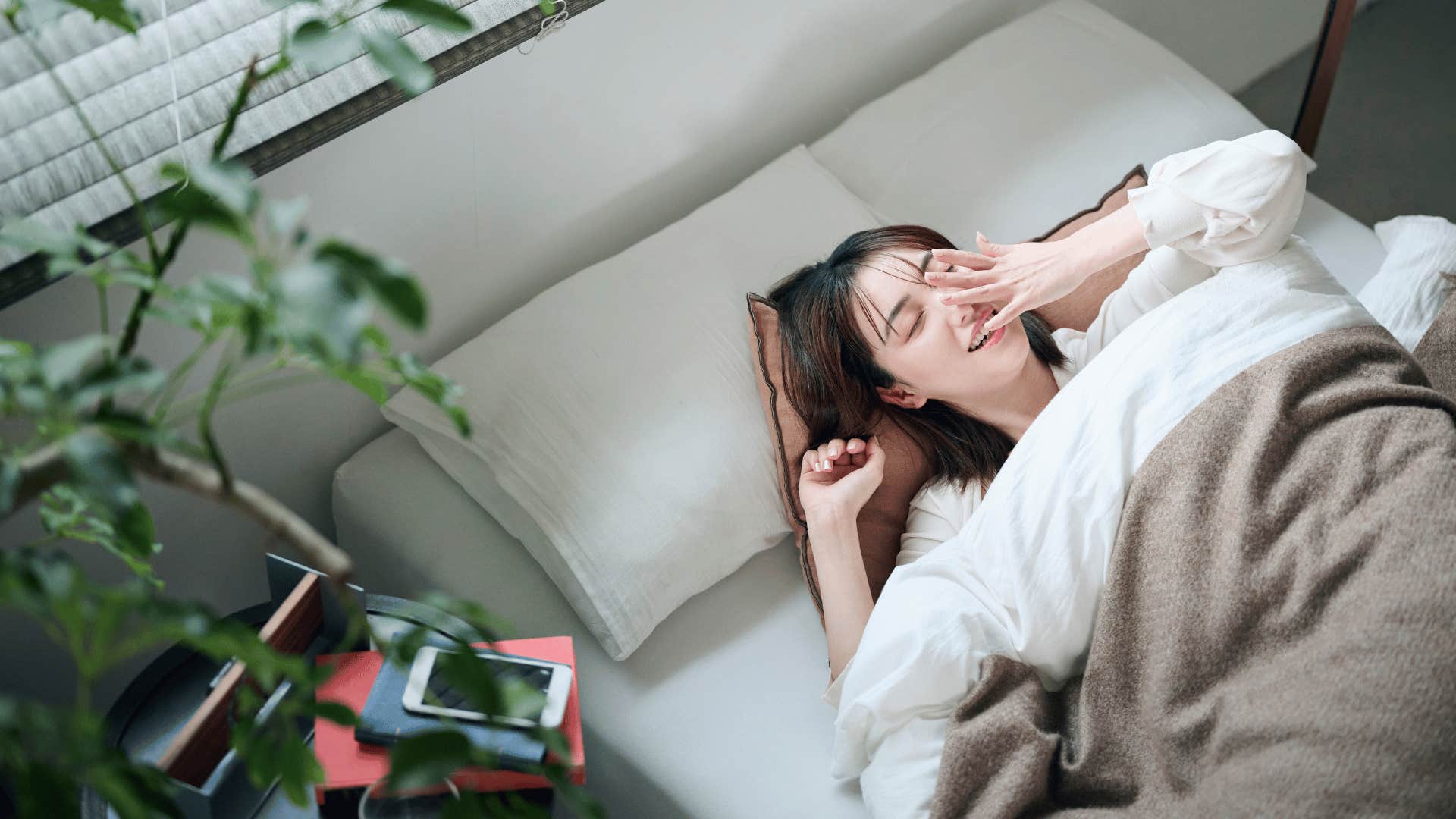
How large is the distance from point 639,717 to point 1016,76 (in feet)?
3.93

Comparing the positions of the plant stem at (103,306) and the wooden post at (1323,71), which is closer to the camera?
the plant stem at (103,306)

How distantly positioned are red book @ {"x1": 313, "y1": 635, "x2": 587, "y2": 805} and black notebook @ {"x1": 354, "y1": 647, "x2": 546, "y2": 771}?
0.7 inches

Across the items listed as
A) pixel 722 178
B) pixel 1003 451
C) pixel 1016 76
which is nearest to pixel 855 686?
pixel 1003 451

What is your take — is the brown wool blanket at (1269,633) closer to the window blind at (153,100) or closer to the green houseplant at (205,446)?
the green houseplant at (205,446)

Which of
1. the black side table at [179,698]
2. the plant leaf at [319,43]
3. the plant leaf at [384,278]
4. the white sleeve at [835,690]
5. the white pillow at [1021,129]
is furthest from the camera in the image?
the white pillow at [1021,129]

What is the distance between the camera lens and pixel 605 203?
5.36 feet

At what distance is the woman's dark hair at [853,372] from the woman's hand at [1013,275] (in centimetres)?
4

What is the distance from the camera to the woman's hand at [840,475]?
1361 millimetres

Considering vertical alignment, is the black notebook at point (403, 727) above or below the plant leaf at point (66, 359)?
below

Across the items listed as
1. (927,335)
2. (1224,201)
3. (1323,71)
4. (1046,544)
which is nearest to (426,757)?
(1046,544)

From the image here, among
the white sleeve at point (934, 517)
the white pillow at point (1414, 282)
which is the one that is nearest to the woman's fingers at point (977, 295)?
the white sleeve at point (934, 517)

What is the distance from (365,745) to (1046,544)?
725mm

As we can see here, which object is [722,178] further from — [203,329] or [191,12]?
[203,329]

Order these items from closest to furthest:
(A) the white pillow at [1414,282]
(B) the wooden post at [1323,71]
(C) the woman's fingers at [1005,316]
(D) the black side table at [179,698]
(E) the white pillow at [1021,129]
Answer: (D) the black side table at [179,698] → (C) the woman's fingers at [1005,316] → (A) the white pillow at [1414,282] → (E) the white pillow at [1021,129] → (B) the wooden post at [1323,71]
